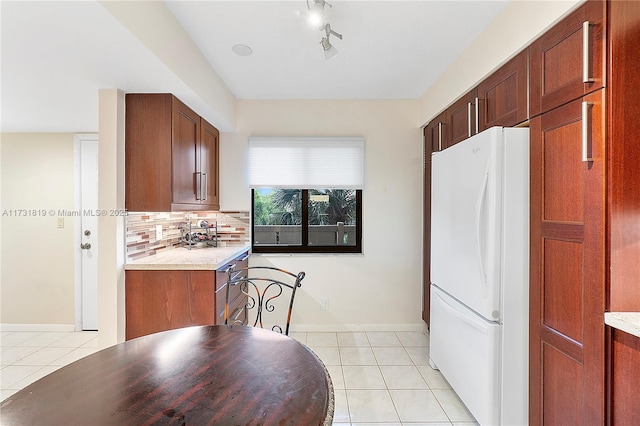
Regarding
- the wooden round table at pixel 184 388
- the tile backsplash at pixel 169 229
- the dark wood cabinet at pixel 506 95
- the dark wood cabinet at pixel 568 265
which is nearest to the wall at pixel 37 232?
the tile backsplash at pixel 169 229

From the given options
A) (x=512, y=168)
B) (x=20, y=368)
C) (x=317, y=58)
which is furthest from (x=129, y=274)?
(x=512, y=168)

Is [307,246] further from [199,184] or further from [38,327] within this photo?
[38,327]

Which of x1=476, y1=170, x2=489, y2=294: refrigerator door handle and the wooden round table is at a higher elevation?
x1=476, y1=170, x2=489, y2=294: refrigerator door handle

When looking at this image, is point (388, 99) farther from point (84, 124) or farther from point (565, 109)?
point (84, 124)

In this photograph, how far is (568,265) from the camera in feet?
4.54

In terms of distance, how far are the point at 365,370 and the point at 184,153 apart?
232 cm

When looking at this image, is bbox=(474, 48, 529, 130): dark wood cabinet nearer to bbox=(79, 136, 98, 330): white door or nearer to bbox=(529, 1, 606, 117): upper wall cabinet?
bbox=(529, 1, 606, 117): upper wall cabinet

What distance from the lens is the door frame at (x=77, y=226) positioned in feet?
10.9

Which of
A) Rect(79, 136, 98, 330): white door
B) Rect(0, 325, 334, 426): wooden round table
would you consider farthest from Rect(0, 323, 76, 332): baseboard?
Rect(0, 325, 334, 426): wooden round table

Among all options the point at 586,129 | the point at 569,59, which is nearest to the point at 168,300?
the point at 586,129

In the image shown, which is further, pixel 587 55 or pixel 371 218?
pixel 371 218

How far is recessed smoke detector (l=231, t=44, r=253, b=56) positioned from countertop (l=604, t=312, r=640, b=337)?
2.51 meters

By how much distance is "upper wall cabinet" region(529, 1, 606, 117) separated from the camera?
1.26 meters

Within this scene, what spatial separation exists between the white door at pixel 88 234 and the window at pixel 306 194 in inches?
68.7
